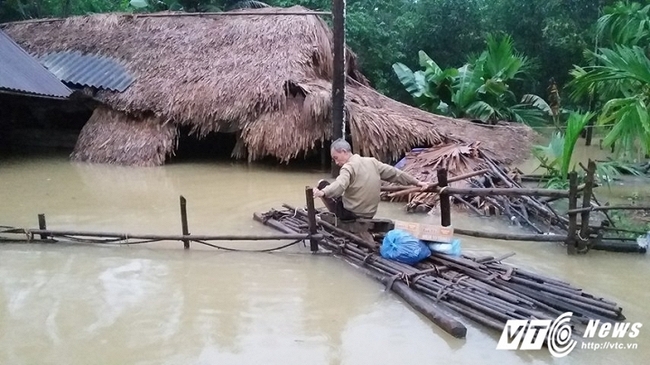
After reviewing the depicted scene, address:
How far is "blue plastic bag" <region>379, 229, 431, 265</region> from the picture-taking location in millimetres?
5219

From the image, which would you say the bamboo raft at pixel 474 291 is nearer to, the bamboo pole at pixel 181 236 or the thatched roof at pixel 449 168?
the bamboo pole at pixel 181 236

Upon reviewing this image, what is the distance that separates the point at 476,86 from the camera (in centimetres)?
1364

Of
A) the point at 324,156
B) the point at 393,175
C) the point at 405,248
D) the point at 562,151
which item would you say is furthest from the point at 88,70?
the point at 405,248

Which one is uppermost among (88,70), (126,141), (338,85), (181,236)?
(88,70)

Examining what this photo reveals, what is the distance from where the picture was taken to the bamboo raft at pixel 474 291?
4285 mm

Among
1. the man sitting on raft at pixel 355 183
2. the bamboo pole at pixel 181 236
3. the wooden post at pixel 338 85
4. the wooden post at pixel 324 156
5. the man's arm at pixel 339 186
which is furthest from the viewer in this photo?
the wooden post at pixel 324 156

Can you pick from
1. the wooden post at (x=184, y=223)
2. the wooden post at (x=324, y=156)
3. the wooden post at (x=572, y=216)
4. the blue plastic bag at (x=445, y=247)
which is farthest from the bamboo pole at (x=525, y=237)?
the wooden post at (x=324, y=156)

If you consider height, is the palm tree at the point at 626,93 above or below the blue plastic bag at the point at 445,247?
above

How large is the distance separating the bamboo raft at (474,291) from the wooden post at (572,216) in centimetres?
72

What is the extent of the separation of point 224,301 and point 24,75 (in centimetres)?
817

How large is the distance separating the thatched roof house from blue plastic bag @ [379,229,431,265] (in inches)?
193

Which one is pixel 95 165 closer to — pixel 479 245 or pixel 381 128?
pixel 381 128

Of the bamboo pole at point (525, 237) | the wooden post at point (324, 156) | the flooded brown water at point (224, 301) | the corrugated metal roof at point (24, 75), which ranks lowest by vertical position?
the flooded brown water at point (224, 301)

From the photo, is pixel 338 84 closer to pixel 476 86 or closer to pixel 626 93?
pixel 626 93
